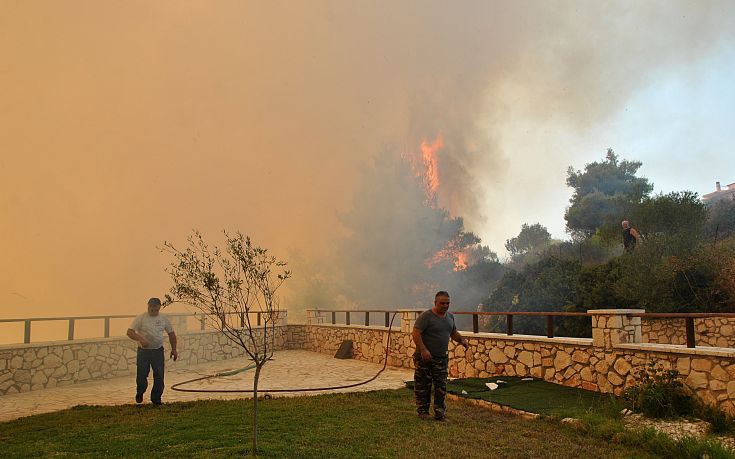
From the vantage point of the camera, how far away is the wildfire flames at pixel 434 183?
39.0 metres

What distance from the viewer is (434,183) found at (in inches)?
1610

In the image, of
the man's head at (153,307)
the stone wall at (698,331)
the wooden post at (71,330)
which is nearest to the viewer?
the man's head at (153,307)

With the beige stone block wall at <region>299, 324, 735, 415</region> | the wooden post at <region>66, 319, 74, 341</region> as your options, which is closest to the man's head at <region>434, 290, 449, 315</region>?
the beige stone block wall at <region>299, 324, 735, 415</region>

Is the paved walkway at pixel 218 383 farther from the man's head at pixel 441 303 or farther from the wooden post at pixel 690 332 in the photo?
the wooden post at pixel 690 332

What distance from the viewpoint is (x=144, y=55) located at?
36.0 m

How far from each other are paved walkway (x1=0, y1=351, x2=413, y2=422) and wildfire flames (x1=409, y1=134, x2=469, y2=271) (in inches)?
948

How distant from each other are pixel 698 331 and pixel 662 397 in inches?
241

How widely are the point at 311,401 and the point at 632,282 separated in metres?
10.4

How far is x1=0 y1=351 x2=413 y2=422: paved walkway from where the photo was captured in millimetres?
9453

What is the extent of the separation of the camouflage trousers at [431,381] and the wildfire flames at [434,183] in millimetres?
30970

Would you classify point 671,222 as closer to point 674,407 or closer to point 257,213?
point 674,407

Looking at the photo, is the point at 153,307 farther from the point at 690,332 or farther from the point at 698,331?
the point at 698,331

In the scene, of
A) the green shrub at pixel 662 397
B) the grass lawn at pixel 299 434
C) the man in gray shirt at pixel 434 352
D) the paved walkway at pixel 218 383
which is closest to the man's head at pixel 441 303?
the man in gray shirt at pixel 434 352

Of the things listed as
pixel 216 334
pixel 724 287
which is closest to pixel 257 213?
pixel 216 334
